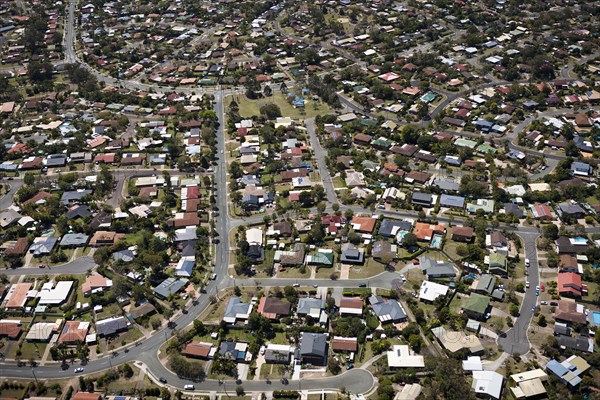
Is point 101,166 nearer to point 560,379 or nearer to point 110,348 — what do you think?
point 110,348

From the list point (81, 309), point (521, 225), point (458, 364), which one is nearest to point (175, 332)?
point (81, 309)

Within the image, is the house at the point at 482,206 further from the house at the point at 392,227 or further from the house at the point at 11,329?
the house at the point at 11,329

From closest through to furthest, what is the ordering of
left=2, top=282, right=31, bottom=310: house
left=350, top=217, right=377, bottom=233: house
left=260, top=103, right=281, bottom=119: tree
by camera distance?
left=2, top=282, right=31, bottom=310: house → left=350, top=217, right=377, bottom=233: house → left=260, top=103, right=281, bottom=119: tree

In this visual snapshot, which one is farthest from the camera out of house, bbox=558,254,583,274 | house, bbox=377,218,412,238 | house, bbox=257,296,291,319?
house, bbox=377,218,412,238

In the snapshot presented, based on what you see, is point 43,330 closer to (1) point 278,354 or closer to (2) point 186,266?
(2) point 186,266

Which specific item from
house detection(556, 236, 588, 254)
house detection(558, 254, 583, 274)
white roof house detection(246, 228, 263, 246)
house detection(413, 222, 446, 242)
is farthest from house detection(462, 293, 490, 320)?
white roof house detection(246, 228, 263, 246)

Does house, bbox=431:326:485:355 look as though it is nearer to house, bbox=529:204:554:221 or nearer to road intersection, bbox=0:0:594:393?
road intersection, bbox=0:0:594:393
